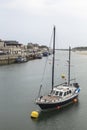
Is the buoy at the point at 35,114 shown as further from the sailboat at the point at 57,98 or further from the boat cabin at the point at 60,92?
the boat cabin at the point at 60,92

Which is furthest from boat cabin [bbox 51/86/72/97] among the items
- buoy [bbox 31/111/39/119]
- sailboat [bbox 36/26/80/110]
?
buoy [bbox 31/111/39/119]

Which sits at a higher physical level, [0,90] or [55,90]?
[55,90]

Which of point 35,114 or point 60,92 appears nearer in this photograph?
point 35,114

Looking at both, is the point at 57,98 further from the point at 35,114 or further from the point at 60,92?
the point at 35,114

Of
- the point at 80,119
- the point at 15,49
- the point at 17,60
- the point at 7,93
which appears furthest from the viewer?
the point at 15,49

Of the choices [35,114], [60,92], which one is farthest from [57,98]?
[35,114]

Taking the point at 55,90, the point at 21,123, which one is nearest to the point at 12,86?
the point at 55,90

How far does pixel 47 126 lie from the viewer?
26828mm

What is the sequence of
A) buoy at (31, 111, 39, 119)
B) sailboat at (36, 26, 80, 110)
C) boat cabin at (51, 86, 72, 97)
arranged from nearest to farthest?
buoy at (31, 111, 39, 119) → sailboat at (36, 26, 80, 110) → boat cabin at (51, 86, 72, 97)

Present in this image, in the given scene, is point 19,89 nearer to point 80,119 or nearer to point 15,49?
point 80,119

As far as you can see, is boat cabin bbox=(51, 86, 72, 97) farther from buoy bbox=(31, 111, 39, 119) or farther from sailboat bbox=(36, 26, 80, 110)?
buoy bbox=(31, 111, 39, 119)

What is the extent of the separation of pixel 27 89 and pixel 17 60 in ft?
186

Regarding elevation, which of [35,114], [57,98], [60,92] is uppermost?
[60,92]

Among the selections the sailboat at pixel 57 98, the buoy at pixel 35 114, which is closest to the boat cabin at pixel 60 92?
the sailboat at pixel 57 98
